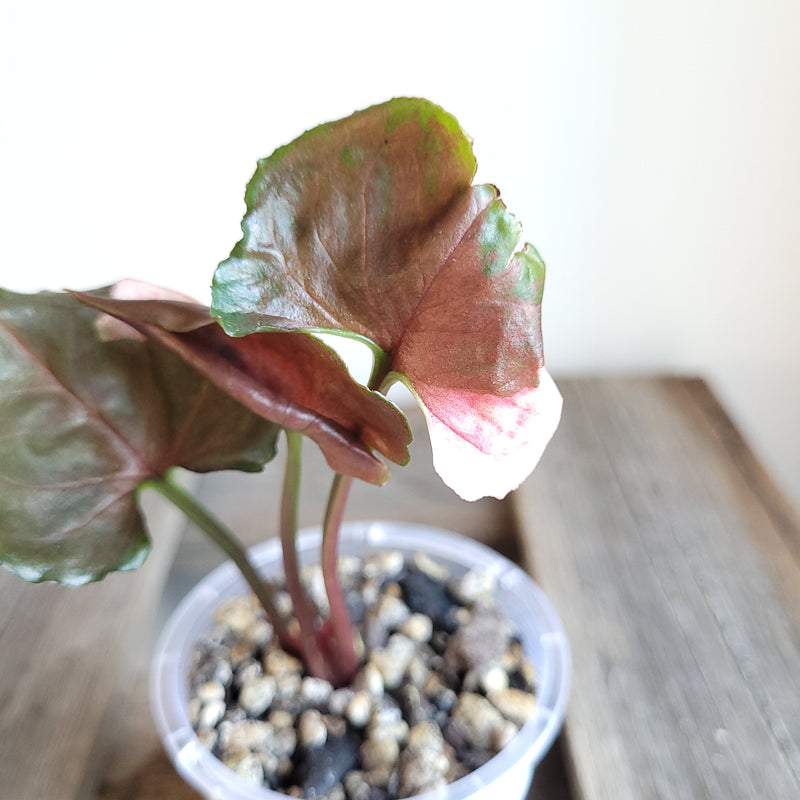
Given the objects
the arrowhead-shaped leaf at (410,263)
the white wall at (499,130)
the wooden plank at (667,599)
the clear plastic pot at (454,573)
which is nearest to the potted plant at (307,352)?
the arrowhead-shaped leaf at (410,263)

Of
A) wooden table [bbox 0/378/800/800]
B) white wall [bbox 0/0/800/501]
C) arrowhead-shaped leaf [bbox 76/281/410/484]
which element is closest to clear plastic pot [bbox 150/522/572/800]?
wooden table [bbox 0/378/800/800]

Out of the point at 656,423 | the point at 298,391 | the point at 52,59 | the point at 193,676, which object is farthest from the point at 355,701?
the point at 52,59

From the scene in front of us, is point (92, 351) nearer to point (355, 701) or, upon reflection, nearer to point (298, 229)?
point (298, 229)

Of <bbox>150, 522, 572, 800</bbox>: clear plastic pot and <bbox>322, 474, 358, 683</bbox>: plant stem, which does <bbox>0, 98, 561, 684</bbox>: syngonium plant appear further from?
<bbox>150, 522, 572, 800</bbox>: clear plastic pot

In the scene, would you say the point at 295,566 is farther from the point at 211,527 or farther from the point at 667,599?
the point at 667,599

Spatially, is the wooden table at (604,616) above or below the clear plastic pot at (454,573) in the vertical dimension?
below

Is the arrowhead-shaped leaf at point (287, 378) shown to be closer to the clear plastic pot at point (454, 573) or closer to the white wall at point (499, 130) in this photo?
the clear plastic pot at point (454, 573)

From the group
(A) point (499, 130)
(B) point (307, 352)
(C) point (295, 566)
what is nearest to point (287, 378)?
(B) point (307, 352)
